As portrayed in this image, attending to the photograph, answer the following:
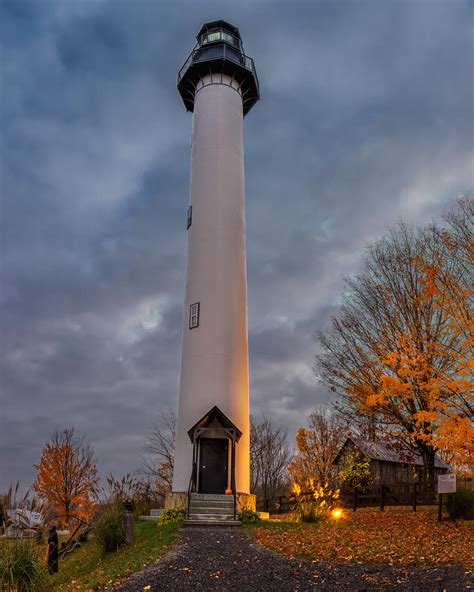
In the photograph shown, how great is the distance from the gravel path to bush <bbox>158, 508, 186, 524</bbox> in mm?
7128

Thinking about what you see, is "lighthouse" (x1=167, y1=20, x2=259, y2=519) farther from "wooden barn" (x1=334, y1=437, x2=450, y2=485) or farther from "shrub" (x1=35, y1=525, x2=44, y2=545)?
"wooden barn" (x1=334, y1=437, x2=450, y2=485)

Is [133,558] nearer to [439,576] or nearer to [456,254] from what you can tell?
[439,576]

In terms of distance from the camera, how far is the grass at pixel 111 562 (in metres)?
10.6

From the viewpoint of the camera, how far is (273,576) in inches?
379

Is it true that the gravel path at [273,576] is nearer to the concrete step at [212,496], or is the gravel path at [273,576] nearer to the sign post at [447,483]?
the sign post at [447,483]

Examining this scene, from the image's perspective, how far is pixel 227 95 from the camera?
28.4 m

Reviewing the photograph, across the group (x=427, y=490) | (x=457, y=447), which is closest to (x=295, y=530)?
(x=457, y=447)

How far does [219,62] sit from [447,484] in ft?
75.5

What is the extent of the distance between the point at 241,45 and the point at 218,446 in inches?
882

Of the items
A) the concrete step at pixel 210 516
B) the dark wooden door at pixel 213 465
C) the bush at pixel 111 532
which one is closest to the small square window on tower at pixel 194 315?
the dark wooden door at pixel 213 465

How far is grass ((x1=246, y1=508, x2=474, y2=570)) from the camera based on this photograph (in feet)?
35.3

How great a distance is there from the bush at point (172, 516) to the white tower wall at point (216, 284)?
2398mm

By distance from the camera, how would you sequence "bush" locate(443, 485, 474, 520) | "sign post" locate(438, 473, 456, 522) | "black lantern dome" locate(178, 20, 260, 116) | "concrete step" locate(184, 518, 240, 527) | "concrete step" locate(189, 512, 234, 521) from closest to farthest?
1. "sign post" locate(438, 473, 456, 522)
2. "concrete step" locate(184, 518, 240, 527)
3. "bush" locate(443, 485, 474, 520)
4. "concrete step" locate(189, 512, 234, 521)
5. "black lantern dome" locate(178, 20, 260, 116)

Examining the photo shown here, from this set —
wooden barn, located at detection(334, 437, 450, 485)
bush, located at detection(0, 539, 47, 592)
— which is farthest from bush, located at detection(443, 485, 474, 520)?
wooden barn, located at detection(334, 437, 450, 485)
